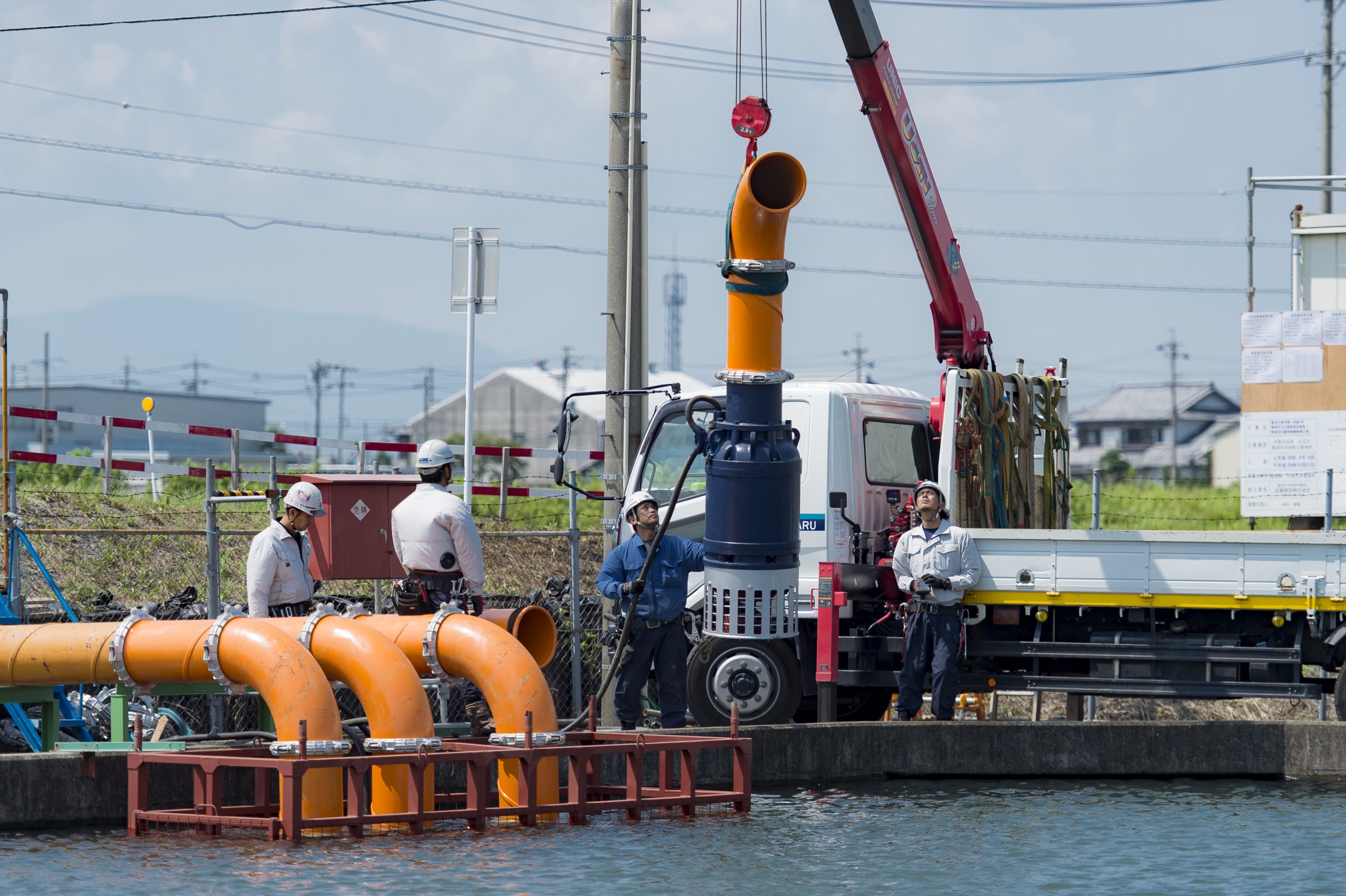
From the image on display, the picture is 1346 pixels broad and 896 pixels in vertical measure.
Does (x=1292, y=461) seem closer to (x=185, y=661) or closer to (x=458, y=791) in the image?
(x=458, y=791)

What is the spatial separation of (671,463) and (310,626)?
13.7ft

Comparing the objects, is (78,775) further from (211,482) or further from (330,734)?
(211,482)

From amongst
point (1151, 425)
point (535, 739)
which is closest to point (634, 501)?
point (535, 739)

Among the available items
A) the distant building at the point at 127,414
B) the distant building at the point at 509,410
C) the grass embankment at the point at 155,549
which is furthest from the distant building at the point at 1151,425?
the grass embankment at the point at 155,549

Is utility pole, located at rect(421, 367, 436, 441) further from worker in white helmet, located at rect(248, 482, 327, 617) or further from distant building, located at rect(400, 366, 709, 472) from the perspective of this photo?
worker in white helmet, located at rect(248, 482, 327, 617)

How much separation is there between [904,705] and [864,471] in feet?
5.89

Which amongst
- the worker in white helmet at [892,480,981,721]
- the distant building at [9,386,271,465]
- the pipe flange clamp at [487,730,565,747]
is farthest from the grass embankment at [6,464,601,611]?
the distant building at [9,386,271,465]

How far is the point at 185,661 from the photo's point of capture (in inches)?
399

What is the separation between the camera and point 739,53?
13.0m

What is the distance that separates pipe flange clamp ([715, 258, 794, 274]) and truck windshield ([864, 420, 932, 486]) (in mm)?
2609

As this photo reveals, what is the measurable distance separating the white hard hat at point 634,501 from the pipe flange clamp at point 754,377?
1288 mm

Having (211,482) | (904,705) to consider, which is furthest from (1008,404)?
(211,482)

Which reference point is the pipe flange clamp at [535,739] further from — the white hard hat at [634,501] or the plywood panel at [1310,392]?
the plywood panel at [1310,392]

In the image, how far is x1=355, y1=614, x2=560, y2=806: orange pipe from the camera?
32.8ft
